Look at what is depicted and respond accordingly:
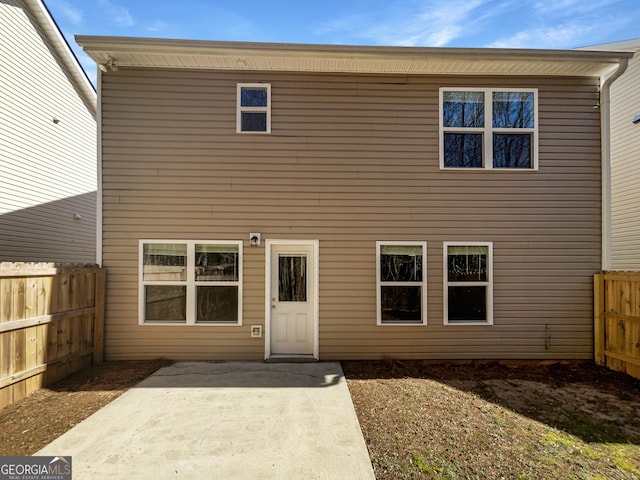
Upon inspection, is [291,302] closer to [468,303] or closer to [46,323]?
[468,303]

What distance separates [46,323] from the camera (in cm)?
416

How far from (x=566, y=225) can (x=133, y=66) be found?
7642 millimetres

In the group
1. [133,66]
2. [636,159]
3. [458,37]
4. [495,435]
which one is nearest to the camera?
[495,435]

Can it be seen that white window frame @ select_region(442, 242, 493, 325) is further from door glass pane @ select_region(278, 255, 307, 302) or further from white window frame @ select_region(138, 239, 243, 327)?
white window frame @ select_region(138, 239, 243, 327)

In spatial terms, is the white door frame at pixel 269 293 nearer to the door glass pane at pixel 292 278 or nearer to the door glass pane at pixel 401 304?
the door glass pane at pixel 292 278

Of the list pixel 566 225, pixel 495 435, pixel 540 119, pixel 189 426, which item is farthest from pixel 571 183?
pixel 189 426

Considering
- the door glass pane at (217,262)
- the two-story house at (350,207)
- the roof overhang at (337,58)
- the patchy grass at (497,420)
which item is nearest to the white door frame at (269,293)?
the two-story house at (350,207)

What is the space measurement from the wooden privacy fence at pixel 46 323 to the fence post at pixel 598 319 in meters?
8.00

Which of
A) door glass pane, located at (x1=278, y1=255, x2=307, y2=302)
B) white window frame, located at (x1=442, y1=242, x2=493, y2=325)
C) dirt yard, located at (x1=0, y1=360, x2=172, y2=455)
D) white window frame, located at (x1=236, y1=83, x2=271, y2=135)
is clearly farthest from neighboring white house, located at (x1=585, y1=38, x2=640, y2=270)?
dirt yard, located at (x1=0, y1=360, x2=172, y2=455)

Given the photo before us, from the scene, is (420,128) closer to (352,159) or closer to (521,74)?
(352,159)

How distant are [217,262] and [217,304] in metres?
0.69

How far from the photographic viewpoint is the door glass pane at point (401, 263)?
17.4 feet

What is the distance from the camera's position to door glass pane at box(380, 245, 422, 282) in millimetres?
5297

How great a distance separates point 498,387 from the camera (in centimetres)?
436
